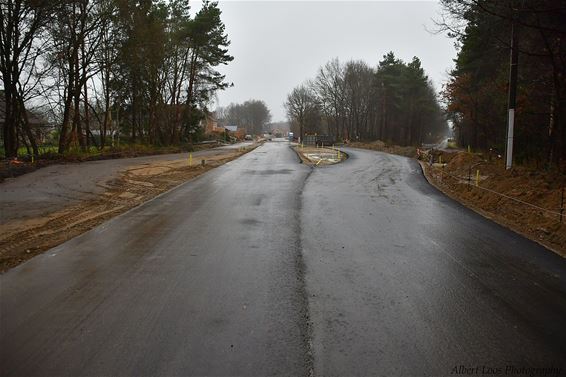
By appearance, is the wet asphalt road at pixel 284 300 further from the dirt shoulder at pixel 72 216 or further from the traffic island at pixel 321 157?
the traffic island at pixel 321 157

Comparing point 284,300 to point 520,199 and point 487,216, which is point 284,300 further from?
point 520,199

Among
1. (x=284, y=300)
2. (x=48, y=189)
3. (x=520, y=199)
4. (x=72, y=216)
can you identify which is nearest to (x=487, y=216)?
(x=520, y=199)

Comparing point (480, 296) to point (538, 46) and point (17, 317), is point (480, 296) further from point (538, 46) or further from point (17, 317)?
point (538, 46)

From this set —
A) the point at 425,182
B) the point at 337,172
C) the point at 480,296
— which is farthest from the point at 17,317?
the point at 337,172

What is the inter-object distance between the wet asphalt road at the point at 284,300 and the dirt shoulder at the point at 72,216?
A: 58cm

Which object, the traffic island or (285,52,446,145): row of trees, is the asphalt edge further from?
(285,52,446,145): row of trees

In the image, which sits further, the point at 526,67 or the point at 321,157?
the point at 321,157

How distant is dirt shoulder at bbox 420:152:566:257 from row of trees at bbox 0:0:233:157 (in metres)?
26.7

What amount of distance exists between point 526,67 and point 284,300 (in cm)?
2037

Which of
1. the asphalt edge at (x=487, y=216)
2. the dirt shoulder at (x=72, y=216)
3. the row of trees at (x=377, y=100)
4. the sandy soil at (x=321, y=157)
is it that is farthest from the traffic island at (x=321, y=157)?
the row of trees at (x=377, y=100)

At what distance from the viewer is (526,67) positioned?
21047 millimetres

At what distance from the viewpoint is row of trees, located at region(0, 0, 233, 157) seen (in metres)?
29.1

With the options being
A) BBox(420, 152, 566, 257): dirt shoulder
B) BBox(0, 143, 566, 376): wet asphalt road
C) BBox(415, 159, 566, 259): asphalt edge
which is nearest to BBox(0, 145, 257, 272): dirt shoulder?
BBox(0, 143, 566, 376): wet asphalt road

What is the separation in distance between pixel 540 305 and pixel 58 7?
103ft
